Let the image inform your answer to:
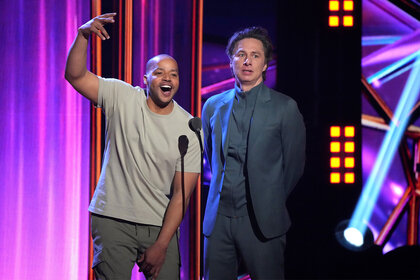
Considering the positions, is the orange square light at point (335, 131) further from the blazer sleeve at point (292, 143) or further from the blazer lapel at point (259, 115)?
the blazer lapel at point (259, 115)

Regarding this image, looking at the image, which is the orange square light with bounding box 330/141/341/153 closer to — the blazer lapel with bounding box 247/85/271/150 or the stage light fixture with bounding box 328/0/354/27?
the stage light fixture with bounding box 328/0/354/27

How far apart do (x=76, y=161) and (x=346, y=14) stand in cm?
212

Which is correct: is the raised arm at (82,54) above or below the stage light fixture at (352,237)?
above

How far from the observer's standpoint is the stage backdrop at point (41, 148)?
2.81m

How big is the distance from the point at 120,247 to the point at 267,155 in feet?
2.82

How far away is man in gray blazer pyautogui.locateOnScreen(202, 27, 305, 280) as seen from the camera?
2385 millimetres

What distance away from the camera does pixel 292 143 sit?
8.18ft

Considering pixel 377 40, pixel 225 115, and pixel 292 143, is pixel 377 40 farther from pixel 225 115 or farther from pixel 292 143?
pixel 225 115

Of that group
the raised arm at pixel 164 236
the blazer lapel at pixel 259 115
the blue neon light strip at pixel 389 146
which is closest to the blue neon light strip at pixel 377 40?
the blue neon light strip at pixel 389 146

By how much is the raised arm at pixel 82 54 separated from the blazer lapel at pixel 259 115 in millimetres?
834

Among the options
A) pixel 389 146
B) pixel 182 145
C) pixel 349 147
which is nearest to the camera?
pixel 182 145

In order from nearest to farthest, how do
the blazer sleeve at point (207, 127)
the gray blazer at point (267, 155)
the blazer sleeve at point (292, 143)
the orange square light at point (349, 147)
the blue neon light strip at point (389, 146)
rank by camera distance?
the gray blazer at point (267, 155), the blazer sleeve at point (292, 143), the blazer sleeve at point (207, 127), the orange square light at point (349, 147), the blue neon light strip at point (389, 146)

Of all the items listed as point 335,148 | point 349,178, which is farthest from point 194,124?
point 349,178

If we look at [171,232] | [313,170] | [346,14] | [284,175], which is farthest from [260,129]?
[346,14]
